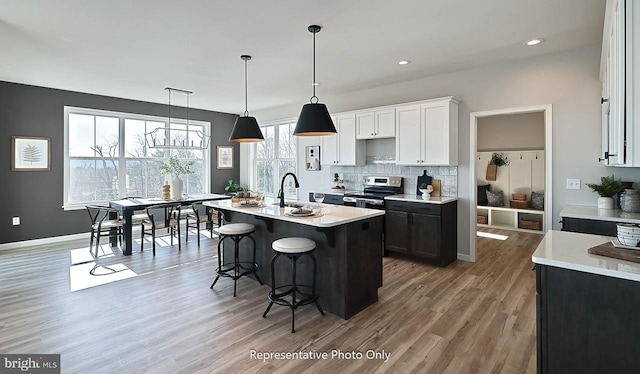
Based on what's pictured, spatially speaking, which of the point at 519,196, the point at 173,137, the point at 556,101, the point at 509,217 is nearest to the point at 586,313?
the point at 556,101

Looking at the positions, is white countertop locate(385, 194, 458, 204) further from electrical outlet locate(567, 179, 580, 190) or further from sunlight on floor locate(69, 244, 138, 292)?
sunlight on floor locate(69, 244, 138, 292)

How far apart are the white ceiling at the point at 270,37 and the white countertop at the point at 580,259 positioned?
2016mm

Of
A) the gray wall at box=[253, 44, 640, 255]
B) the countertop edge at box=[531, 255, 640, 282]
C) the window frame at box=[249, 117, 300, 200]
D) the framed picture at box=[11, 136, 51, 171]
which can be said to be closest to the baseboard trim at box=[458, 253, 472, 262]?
the gray wall at box=[253, 44, 640, 255]

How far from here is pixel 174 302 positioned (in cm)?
326

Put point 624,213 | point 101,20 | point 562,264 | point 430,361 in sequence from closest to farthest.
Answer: point 562,264
point 430,361
point 101,20
point 624,213

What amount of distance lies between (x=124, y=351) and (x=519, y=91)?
5.08 m

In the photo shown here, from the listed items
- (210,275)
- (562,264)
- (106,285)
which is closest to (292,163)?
(210,275)

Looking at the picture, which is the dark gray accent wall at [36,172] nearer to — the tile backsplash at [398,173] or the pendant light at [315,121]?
the tile backsplash at [398,173]

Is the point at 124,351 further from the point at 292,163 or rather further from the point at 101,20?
the point at 292,163

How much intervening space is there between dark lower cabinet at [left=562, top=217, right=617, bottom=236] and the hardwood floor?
0.84 metres

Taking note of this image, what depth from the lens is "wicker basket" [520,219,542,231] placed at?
21.0 feet

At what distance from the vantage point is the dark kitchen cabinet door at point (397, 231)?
4.61 m

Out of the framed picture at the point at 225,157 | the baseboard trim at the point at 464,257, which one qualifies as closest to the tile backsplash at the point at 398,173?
the baseboard trim at the point at 464,257

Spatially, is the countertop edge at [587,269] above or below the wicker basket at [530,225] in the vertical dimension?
above
